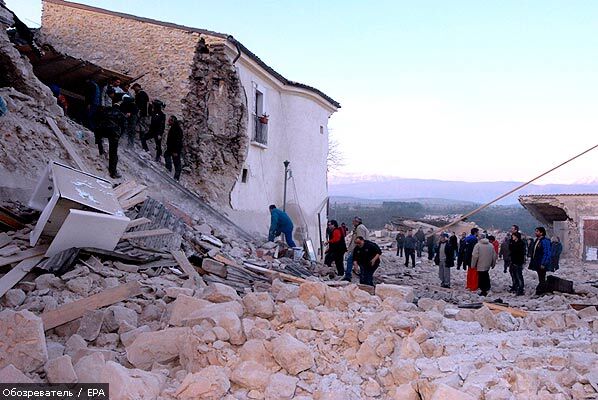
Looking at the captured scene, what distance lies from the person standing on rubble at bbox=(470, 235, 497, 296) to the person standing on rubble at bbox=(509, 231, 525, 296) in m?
0.41

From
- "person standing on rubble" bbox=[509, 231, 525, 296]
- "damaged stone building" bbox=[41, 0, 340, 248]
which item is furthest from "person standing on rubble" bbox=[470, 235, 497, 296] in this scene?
"damaged stone building" bbox=[41, 0, 340, 248]

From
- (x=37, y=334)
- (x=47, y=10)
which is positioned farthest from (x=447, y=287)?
(x=47, y=10)

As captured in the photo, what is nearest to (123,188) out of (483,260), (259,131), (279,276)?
(279,276)

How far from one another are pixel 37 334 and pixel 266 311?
179 centimetres

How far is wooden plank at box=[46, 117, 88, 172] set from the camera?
9000 millimetres

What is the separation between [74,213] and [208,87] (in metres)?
9.44

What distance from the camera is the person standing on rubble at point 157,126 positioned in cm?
1284

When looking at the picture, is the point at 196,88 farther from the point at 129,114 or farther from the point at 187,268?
the point at 187,268

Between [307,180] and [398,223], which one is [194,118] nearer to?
[307,180]

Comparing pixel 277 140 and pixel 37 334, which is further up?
pixel 277 140

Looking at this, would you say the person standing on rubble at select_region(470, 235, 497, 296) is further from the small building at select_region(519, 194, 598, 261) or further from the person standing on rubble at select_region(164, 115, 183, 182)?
the small building at select_region(519, 194, 598, 261)

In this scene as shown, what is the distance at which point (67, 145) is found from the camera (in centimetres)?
922

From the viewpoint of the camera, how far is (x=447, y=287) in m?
12.0

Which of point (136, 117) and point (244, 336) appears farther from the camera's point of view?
point (136, 117)
